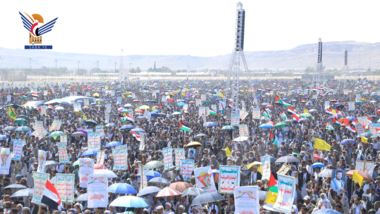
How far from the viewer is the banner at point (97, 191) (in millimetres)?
9242

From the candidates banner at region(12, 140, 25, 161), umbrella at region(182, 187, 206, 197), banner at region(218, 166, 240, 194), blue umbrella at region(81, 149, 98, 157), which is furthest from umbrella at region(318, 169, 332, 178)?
banner at region(12, 140, 25, 161)

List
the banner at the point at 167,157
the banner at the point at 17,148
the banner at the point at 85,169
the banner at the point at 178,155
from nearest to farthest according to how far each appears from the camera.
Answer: the banner at the point at 85,169, the banner at the point at 167,157, the banner at the point at 178,155, the banner at the point at 17,148

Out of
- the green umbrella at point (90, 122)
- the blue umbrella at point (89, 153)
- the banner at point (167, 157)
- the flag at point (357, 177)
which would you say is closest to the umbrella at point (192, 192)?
the banner at point (167, 157)

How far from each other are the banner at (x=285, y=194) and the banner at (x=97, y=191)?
Answer: 3.30m

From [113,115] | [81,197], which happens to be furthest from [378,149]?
[113,115]

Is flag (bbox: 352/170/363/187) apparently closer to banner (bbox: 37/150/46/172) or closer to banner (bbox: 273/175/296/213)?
banner (bbox: 273/175/296/213)

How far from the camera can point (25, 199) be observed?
1058 centimetres

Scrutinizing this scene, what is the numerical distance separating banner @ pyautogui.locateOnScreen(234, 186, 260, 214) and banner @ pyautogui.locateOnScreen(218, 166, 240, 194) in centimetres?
198

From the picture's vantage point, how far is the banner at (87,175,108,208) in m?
9.24

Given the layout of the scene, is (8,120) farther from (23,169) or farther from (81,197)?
(81,197)

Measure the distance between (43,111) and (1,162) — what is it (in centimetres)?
1271

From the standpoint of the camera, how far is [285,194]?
335 inches

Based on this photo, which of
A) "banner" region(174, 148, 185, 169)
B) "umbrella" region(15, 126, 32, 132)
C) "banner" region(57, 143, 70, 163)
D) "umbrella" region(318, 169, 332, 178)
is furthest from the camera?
"umbrella" region(15, 126, 32, 132)

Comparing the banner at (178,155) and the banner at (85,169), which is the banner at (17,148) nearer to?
the banner at (85,169)
